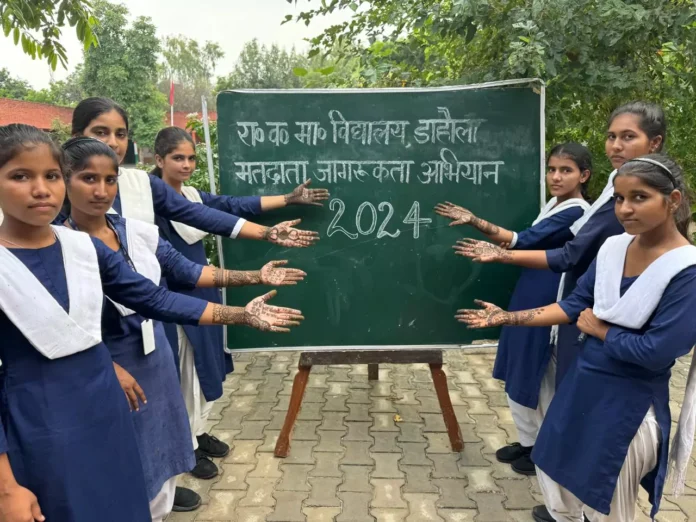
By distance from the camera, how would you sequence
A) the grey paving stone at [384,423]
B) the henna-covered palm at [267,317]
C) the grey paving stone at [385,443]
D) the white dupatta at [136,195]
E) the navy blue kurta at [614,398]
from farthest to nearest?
the grey paving stone at [384,423] → the grey paving stone at [385,443] → the white dupatta at [136,195] → the henna-covered palm at [267,317] → the navy blue kurta at [614,398]

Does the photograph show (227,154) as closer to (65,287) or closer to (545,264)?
(65,287)

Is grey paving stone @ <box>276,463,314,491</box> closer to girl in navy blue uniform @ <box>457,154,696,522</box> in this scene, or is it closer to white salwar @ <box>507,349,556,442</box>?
white salwar @ <box>507,349,556,442</box>

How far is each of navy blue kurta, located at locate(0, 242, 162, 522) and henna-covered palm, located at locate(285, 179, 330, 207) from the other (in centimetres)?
135

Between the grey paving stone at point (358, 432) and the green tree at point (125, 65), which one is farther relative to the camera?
the green tree at point (125, 65)

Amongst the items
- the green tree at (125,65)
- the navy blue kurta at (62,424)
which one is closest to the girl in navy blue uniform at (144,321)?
the navy blue kurta at (62,424)

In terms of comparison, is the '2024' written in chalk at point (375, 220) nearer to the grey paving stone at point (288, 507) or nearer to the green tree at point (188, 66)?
the grey paving stone at point (288, 507)

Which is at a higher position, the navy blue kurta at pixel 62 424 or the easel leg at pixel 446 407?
the navy blue kurta at pixel 62 424

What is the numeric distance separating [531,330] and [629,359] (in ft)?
3.43

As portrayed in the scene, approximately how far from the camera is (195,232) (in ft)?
8.79

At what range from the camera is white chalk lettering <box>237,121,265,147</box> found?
2697mm

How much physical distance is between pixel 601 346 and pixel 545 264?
0.60m

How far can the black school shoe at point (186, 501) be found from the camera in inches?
101

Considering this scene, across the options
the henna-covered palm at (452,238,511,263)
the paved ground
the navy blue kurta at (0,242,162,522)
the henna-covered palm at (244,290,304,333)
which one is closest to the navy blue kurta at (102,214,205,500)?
the henna-covered palm at (244,290,304,333)

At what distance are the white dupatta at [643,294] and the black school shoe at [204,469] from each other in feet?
6.83
